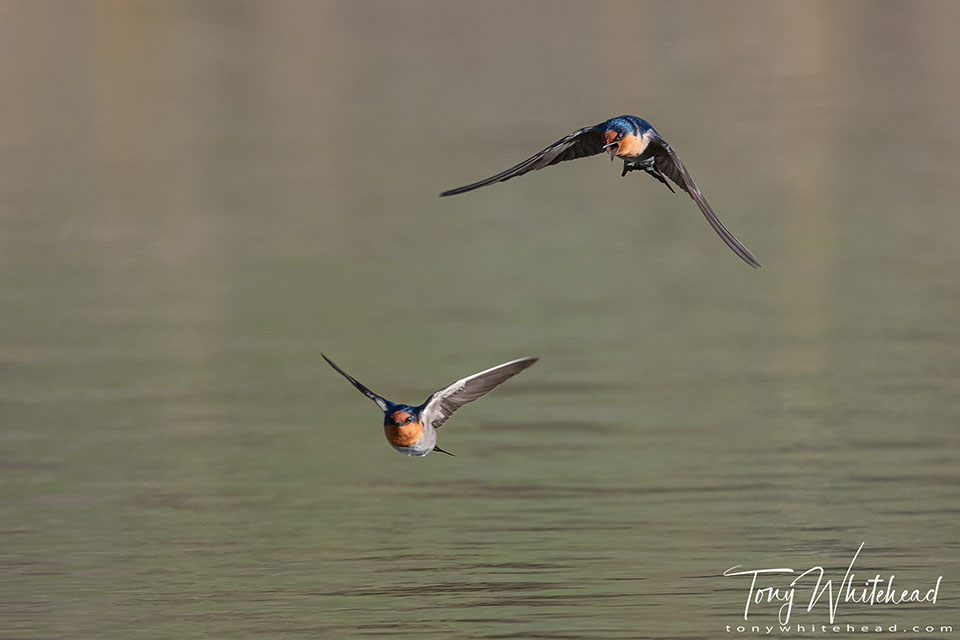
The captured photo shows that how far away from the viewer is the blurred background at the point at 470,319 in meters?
8.98

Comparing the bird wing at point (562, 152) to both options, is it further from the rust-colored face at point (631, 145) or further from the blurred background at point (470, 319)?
the blurred background at point (470, 319)


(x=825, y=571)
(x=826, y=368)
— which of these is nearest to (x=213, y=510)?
(x=825, y=571)

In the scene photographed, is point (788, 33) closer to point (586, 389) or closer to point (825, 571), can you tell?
point (586, 389)

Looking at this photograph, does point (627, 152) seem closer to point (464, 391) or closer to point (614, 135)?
point (614, 135)

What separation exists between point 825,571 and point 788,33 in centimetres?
2246

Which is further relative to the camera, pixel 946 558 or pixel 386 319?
pixel 386 319

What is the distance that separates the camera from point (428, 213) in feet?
67.4

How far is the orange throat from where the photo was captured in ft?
23.8
